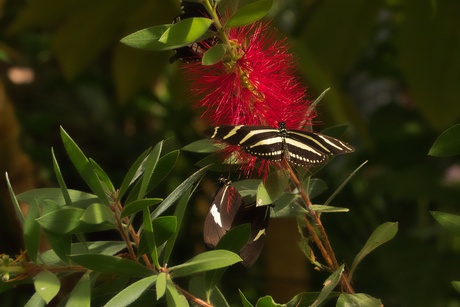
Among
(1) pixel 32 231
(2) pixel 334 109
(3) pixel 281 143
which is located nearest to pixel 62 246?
(1) pixel 32 231

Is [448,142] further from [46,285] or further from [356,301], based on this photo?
[46,285]

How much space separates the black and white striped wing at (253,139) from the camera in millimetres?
394

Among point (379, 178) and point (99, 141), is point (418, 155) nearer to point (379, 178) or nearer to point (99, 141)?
point (379, 178)

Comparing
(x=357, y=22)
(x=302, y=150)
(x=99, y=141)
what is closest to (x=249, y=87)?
(x=302, y=150)

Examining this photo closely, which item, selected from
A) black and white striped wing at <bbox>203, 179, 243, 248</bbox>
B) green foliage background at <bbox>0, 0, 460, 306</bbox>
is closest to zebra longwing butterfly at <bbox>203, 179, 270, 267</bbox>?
black and white striped wing at <bbox>203, 179, 243, 248</bbox>

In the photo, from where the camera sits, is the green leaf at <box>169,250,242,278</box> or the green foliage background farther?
the green foliage background

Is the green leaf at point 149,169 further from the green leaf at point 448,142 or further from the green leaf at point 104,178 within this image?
the green leaf at point 448,142

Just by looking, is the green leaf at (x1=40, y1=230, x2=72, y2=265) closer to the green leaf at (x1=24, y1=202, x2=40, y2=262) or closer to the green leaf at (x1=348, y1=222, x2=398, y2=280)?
the green leaf at (x1=24, y1=202, x2=40, y2=262)

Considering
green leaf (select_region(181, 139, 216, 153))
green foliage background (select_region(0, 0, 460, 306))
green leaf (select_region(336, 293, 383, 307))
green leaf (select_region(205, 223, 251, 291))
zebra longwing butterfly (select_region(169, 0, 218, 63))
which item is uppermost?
zebra longwing butterfly (select_region(169, 0, 218, 63))

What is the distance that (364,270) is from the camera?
1457mm

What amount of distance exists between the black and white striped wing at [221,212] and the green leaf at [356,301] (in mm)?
70

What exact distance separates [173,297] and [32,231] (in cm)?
8

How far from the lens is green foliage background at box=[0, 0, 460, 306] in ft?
3.86

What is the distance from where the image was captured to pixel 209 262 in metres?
0.39
